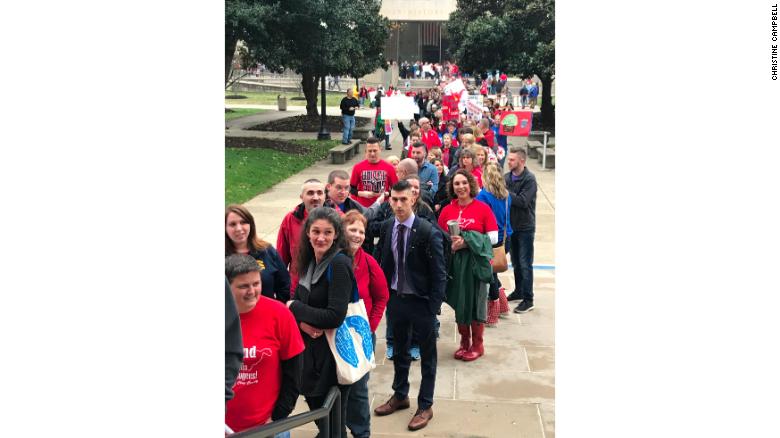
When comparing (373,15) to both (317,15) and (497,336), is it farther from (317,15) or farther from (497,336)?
(497,336)

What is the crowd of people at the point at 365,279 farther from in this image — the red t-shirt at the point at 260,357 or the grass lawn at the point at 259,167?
the grass lawn at the point at 259,167

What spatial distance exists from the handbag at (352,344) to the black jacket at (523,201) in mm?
3732

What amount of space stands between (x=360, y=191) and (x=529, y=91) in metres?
35.8

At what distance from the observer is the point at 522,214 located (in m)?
8.49

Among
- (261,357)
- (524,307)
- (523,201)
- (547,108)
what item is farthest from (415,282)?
(547,108)

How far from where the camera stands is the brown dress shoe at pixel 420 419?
5.86 m

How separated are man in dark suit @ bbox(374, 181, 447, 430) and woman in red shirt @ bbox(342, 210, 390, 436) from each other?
0.29m

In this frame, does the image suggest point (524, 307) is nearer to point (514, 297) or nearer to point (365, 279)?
point (514, 297)
